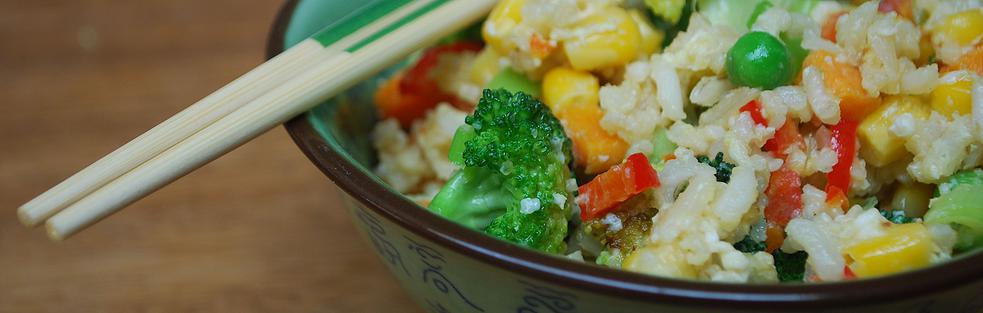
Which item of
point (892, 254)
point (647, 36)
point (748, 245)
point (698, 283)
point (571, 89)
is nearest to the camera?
point (698, 283)

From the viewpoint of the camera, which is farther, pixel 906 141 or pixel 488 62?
pixel 488 62

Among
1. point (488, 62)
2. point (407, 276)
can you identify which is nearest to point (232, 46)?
point (488, 62)

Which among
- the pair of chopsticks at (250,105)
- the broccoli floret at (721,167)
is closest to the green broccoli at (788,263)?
the broccoli floret at (721,167)

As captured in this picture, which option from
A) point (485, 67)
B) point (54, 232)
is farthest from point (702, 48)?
point (54, 232)

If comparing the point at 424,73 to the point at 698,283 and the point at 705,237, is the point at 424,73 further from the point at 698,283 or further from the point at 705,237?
the point at 698,283

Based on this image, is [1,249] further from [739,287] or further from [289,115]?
[739,287]

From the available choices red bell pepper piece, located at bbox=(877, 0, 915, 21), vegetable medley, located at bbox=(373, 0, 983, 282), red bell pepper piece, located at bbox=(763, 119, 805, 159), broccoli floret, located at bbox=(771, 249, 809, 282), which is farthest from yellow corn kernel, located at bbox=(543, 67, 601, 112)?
red bell pepper piece, located at bbox=(877, 0, 915, 21)
